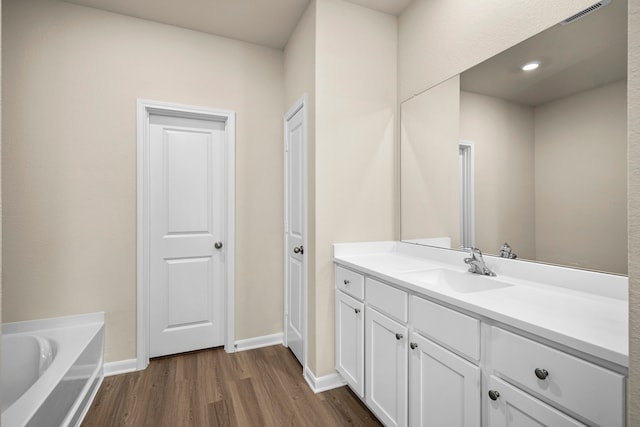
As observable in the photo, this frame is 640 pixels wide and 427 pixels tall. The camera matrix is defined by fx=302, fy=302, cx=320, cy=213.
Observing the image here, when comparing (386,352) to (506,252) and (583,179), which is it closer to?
(506,252)

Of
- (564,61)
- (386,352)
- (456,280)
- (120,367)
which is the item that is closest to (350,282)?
(386,352)

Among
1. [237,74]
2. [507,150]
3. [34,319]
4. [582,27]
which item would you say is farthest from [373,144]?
[34,319]

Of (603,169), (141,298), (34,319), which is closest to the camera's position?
(603,169)

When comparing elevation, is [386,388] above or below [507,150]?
below

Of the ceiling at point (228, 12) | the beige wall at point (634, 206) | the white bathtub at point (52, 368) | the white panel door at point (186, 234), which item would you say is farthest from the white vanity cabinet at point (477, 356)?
the ceiling at point (228, 12)

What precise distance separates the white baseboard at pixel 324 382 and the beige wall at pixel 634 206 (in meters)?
1.69

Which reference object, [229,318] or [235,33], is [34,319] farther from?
[235,33]

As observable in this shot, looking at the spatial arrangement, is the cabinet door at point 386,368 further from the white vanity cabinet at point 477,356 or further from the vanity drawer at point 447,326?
the vanity drawer at point 447,326

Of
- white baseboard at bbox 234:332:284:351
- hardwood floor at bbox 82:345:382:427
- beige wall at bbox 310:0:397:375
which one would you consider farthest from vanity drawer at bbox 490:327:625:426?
white baseboard at bbox 234:332:284:351

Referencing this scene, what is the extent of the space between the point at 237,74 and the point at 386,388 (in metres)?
2.64

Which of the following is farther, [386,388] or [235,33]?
[235,33]

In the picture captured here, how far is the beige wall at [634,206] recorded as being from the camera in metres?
0.65

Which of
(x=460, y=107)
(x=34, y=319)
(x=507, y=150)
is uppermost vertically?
(x=460, y=107)

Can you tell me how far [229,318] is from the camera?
8.63 ft
